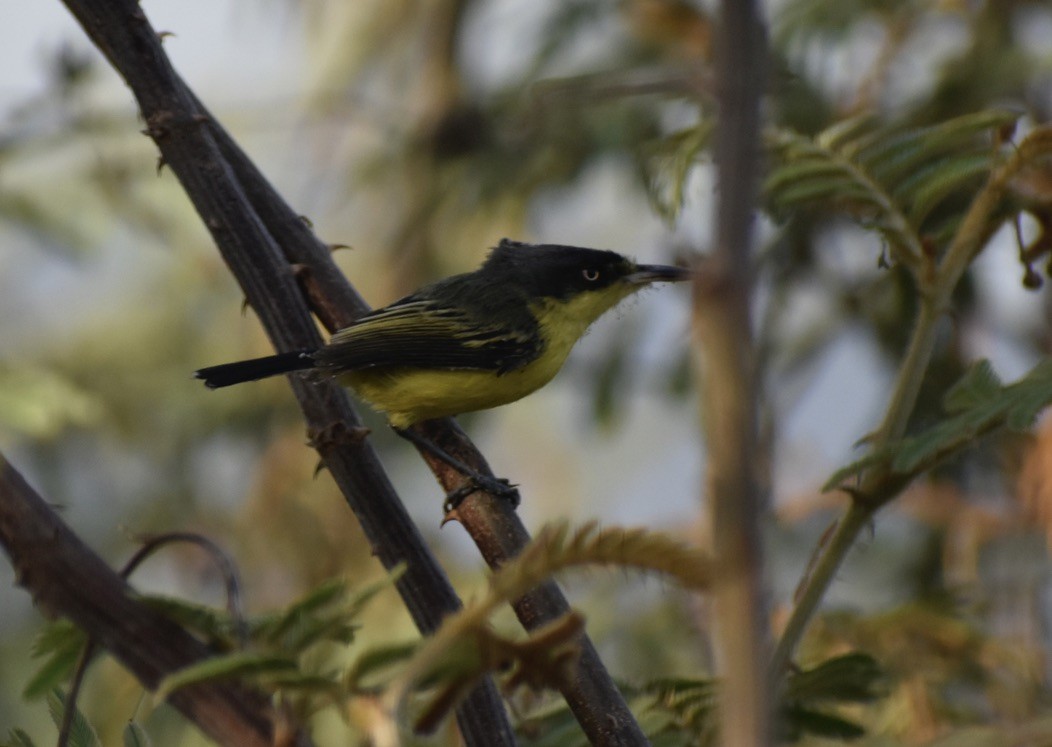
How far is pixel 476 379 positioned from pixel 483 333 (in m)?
0.20

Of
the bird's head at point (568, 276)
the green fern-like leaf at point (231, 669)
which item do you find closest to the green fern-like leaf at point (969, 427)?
the green fern-like leaf at point (231, 669)

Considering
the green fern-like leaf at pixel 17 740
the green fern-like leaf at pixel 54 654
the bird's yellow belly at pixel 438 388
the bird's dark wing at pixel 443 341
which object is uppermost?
the bird's dark wing at pixel 443 341

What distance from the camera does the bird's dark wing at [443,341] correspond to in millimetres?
3305

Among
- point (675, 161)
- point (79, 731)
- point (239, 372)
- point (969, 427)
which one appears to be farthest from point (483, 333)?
point (79, 731)

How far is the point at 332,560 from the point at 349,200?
1.84 m

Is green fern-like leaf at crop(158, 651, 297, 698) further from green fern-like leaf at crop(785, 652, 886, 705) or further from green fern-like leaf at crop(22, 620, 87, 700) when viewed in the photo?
green fern-like leaf at crop(785, 652, 886, 705)

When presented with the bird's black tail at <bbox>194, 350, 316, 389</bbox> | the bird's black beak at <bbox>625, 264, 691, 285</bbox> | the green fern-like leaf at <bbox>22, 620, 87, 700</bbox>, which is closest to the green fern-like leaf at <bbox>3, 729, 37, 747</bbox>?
the green fern-like leaf at <bbox>22, 620, 87, 700</bbox>

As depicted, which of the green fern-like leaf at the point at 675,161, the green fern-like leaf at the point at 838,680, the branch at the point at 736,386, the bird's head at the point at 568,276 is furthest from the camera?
the bird's head at the point at 568,276

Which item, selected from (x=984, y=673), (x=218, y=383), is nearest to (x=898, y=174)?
(x=984, y=673)

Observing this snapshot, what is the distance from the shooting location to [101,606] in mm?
818

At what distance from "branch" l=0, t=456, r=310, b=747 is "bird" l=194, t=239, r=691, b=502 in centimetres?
205

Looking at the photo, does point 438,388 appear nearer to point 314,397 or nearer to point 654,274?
point 654,274

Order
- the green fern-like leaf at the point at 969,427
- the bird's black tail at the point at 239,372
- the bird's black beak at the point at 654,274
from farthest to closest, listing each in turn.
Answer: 1. the bird's black beak at the point at 654,274
2. the bird's black tail at the point at 239,372
3. the green fern-like leaf at the point at 969,427

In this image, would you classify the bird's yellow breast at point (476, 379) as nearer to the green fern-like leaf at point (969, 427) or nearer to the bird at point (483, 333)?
the bird at point (483, 333)
